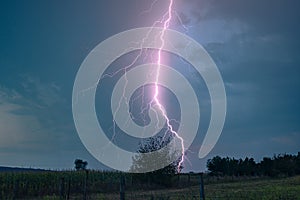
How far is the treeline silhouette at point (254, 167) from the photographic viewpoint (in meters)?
56.0

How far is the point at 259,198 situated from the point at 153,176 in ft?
71.6

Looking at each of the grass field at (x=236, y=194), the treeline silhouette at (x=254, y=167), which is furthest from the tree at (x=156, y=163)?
the treeline silhouette at (x=254, y=167)

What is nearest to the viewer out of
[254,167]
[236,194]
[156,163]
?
[236,194]

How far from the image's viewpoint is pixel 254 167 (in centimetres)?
6016

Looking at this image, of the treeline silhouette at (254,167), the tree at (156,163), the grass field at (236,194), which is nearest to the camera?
the grass field at (236,194)

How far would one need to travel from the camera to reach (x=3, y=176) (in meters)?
27.9

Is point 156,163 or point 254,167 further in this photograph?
point 254,167

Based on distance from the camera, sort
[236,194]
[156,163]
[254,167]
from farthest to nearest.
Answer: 1. [254,167]
2. [156,163]
3. [236,194]

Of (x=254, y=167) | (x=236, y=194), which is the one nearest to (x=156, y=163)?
(x=236, y=194)

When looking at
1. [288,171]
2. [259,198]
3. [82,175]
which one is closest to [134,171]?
[82,175]

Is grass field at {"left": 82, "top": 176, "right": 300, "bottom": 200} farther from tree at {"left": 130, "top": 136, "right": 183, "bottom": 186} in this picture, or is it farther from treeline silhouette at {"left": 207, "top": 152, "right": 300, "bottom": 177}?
treeline silhouette at {"left": 207, "top": 152, "right": 300, "bottom": 177}

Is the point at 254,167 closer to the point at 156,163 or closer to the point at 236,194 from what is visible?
the point at 156,163

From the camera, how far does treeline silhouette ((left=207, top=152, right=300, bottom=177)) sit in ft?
184

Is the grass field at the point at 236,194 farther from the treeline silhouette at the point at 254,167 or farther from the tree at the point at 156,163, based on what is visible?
the treeline silhouette at the point at 254,167
